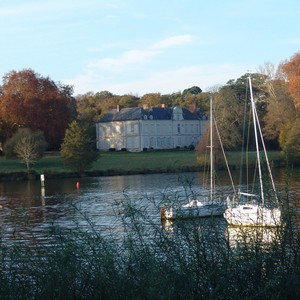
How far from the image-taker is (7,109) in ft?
263

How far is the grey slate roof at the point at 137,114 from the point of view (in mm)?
104500

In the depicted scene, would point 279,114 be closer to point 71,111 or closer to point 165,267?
point 71,111

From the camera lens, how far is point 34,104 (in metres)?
81.5

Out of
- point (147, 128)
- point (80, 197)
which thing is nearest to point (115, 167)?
point (80, 197)

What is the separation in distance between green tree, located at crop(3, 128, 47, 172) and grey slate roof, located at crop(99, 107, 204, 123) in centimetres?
3360

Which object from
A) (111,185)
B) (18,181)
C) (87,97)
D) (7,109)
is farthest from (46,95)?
(87,97)

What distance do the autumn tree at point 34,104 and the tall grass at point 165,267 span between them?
7284 cm

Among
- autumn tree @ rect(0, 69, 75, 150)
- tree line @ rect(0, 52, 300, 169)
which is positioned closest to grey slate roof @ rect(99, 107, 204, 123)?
tree line @ rect(0, 52, 300, 169)

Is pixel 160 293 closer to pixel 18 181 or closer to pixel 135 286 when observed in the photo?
pixel 135 286

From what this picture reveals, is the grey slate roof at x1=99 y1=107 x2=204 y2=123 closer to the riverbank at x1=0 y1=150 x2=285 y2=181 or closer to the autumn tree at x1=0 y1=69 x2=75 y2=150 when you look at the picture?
the autumn tree at x1=0 y1=69 x2=75 y2=150

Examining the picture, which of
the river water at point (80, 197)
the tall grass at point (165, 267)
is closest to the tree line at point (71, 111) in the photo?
the river water at point (80, 197)

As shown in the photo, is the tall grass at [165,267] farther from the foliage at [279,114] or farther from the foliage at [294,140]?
the foliage at [279,114]

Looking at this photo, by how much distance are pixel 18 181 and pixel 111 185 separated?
1347 cm

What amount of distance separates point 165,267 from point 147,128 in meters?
96.0
